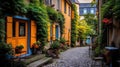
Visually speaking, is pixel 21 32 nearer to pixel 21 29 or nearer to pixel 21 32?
pixel 21 32

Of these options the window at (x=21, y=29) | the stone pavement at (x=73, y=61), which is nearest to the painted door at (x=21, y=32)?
the window at (x=21, y=29)

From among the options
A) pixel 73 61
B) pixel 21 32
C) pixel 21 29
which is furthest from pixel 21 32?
pixel 73 61

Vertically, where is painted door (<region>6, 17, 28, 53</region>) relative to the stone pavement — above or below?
above

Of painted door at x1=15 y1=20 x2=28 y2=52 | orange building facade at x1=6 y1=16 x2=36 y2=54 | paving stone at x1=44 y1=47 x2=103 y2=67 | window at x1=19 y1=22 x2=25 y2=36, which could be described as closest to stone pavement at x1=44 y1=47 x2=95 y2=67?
paving stone at x1=44 y1=47 x2=103 y2=67

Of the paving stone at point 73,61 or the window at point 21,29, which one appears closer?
the paving stone at point 73,61

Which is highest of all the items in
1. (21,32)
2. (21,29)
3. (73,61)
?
(21,29)

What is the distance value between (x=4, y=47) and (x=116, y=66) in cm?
415

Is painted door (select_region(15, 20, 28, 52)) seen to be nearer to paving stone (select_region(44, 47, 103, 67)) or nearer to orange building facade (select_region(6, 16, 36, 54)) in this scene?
orange building facade (select_region(6, 16, 36, 54))

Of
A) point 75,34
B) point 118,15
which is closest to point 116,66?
point 118,15

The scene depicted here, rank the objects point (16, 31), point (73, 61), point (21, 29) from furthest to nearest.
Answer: point (73, 61) → point (21, 29) → point (16, 31)

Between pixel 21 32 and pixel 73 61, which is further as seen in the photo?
pixel 73 61

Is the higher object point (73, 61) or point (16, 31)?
point (16, 31)

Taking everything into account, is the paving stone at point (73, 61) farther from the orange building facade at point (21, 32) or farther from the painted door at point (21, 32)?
the painted door at point (21, 32)

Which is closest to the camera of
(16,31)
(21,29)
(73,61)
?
(16,31)
